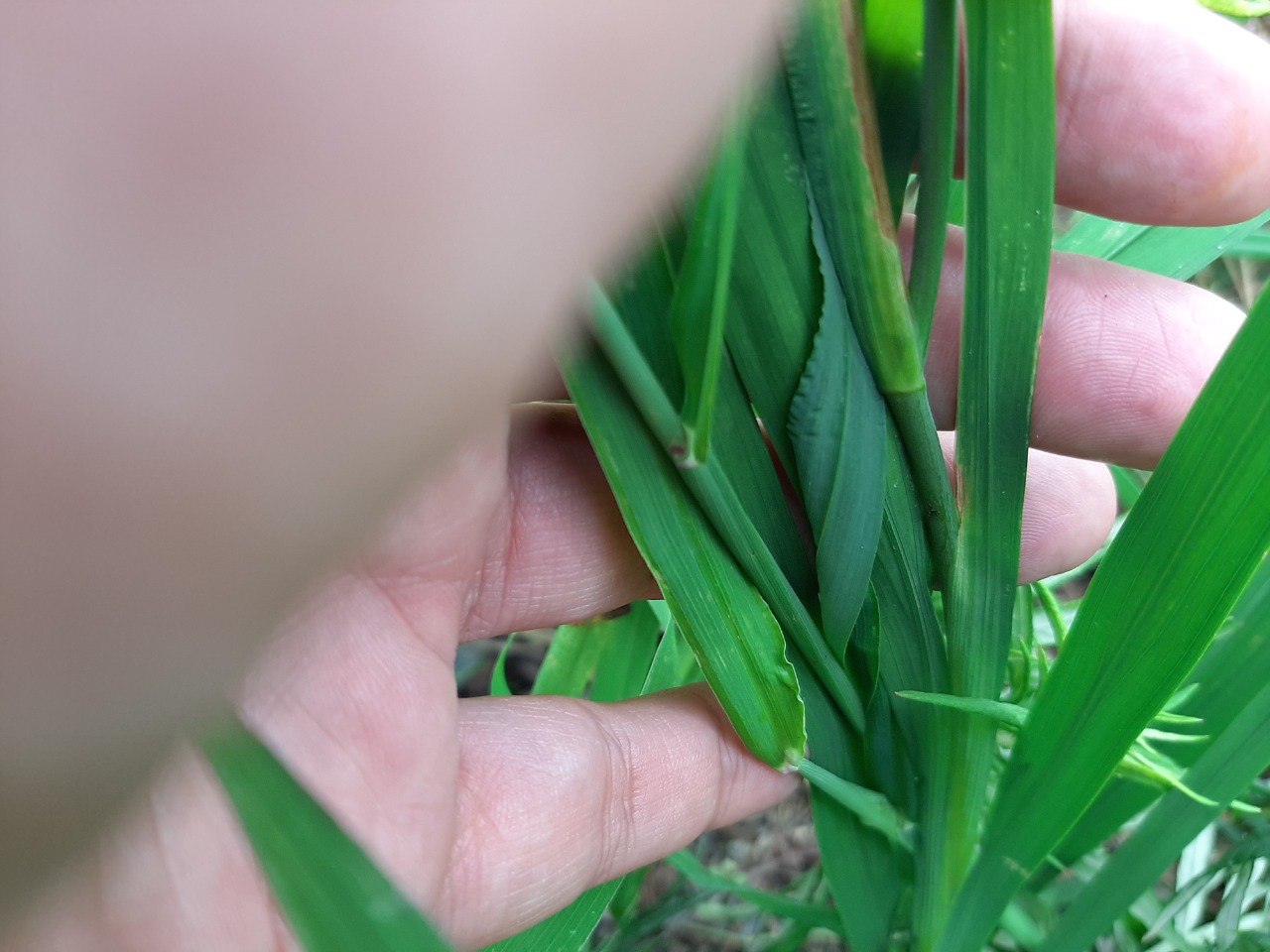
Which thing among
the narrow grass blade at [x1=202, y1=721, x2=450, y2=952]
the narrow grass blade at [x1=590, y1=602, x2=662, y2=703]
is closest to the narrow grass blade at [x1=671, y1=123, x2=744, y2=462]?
the narrow grass blade at [x1=202, y1=721, x2=450, y2=952]

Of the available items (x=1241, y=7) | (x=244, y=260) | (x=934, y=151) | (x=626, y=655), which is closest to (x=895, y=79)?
(x=934, y=151)

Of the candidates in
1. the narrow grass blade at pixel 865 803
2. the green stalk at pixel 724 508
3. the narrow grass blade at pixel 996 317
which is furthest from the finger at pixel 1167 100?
the narrow grass blade at pixel 865 803

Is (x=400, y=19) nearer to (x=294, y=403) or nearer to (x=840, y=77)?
(x=294, y=403)

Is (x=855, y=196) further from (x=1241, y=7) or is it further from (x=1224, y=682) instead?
(x=1224, y=682)

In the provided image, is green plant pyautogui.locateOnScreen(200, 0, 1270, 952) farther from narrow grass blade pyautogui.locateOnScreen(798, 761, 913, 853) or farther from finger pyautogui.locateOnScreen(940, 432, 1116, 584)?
finger pyautogui.locateOnScreen(940, 432, 1116, 584)

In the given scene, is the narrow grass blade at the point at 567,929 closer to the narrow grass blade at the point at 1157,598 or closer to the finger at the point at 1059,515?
the narrow grass blade at the point at 1157,598

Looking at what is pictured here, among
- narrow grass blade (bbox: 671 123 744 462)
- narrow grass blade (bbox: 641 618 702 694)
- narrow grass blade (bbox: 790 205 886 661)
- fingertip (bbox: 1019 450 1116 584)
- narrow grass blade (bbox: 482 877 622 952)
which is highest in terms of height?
narrow grass blade (bbox: 671 123 744 462)
